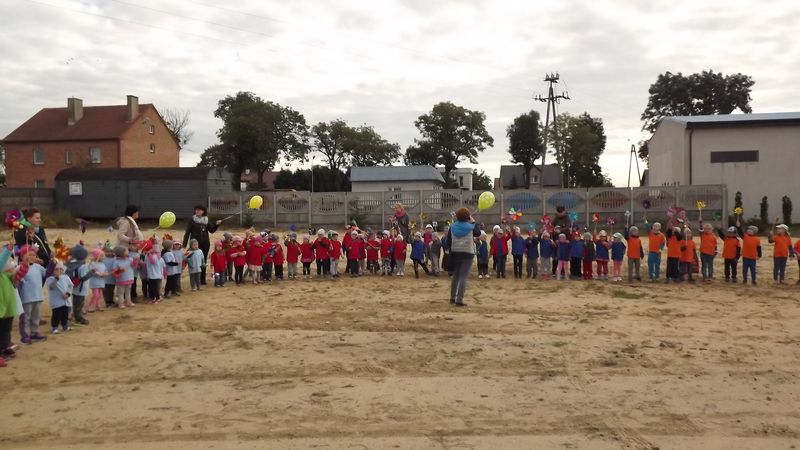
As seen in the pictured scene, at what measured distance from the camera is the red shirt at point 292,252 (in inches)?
602

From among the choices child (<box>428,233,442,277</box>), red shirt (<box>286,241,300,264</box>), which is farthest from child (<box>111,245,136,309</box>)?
child (<box>428,233,442,277</box>)

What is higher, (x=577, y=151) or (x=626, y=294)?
(x=577, y=151)

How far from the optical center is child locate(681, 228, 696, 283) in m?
14.3

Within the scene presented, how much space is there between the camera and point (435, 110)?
226 feet

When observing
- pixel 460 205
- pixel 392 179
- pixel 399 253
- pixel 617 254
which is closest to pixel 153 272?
pixel 399 253

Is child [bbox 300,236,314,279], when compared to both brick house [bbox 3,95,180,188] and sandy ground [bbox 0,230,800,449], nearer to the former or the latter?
sandy ground [bbox 0,230,800,449]

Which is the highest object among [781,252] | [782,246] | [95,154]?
[95,154]

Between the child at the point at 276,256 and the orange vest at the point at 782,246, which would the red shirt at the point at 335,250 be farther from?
the orange vest at the point at 782,246

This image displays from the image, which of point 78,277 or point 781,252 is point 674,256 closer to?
point 781,252

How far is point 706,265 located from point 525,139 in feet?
193

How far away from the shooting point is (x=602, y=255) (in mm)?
14625

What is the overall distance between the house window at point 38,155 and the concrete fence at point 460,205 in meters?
Answer: 27.8

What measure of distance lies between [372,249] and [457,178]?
64.1 metres

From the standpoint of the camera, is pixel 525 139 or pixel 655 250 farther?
pixel 525 139
